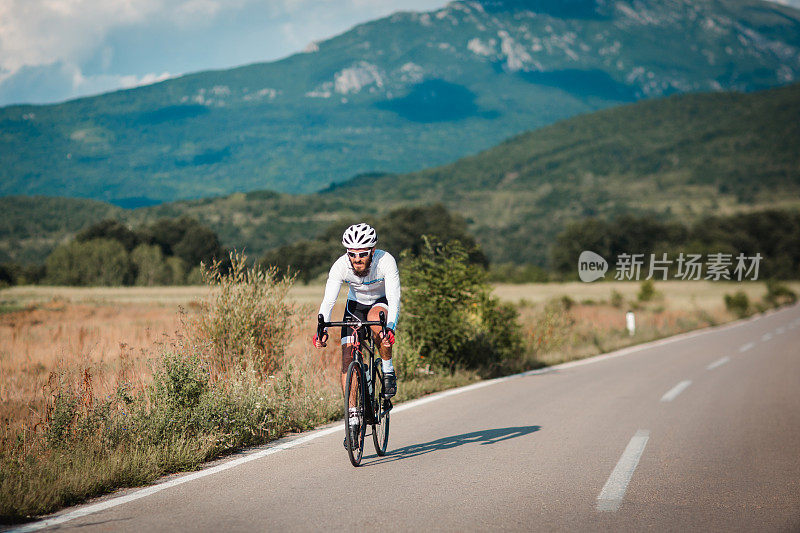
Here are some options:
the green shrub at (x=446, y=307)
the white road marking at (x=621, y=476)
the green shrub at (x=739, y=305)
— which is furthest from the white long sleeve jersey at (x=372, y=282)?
the green shrub at (x=739, y=305)

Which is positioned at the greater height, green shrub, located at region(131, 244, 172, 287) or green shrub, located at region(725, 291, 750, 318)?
green shrub, located at region(131, 244, 172, 287)

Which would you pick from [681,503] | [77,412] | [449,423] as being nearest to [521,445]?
[449,423]

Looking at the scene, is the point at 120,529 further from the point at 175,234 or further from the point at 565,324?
the point at 175,234

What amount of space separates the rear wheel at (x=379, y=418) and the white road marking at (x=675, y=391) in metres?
5.64

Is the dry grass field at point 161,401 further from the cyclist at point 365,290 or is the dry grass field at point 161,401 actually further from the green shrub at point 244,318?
the cyclist at point 365,290

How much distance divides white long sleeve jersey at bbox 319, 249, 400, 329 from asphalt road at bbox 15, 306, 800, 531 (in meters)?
1.39

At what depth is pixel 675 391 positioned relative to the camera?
11547mm

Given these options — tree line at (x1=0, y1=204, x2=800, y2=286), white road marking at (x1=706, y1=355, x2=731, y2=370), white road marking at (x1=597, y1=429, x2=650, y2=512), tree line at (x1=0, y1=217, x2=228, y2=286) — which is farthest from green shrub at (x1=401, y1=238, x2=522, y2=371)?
tree line at (x1=0, y1=217, x2=228, y2=286)

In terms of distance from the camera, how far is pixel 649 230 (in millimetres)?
116812

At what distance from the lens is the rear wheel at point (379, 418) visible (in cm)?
639

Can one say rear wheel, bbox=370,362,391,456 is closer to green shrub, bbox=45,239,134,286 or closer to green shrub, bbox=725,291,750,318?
green shrub, bbox=725,291,750,318

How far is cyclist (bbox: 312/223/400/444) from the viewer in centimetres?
600

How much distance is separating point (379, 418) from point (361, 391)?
53 centimetres

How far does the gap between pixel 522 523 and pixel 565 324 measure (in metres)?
16.6
